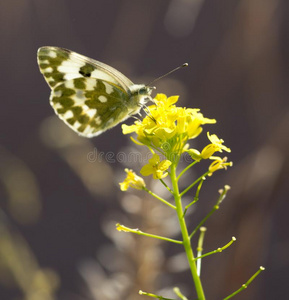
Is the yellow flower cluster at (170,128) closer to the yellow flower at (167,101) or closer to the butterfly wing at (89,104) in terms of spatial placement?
the yellow flower at (167,101)

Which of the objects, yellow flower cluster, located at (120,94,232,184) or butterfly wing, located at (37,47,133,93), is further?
butterfly wing, located at (37,47,133,93)

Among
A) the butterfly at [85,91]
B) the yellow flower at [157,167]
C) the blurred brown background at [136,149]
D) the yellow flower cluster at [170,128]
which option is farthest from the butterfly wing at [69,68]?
the yellow flower at [157,167]

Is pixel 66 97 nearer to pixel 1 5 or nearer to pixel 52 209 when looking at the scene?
pixel 52 209

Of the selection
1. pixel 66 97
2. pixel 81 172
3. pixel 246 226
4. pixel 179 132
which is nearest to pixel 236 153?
→ pixel 246 226

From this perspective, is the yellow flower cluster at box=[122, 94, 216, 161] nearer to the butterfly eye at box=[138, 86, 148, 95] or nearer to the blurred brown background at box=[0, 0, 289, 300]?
the butterfly eye at box=[138, 86, 148, 95]

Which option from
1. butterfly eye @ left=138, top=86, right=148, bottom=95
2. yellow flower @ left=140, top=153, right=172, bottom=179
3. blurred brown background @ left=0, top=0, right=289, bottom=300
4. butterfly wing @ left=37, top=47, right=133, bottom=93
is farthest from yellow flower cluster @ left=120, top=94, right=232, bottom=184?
blurred brown background @ left=0, top=0, right=289, bottom=300

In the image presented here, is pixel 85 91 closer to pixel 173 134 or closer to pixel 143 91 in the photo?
pixel 143 91
